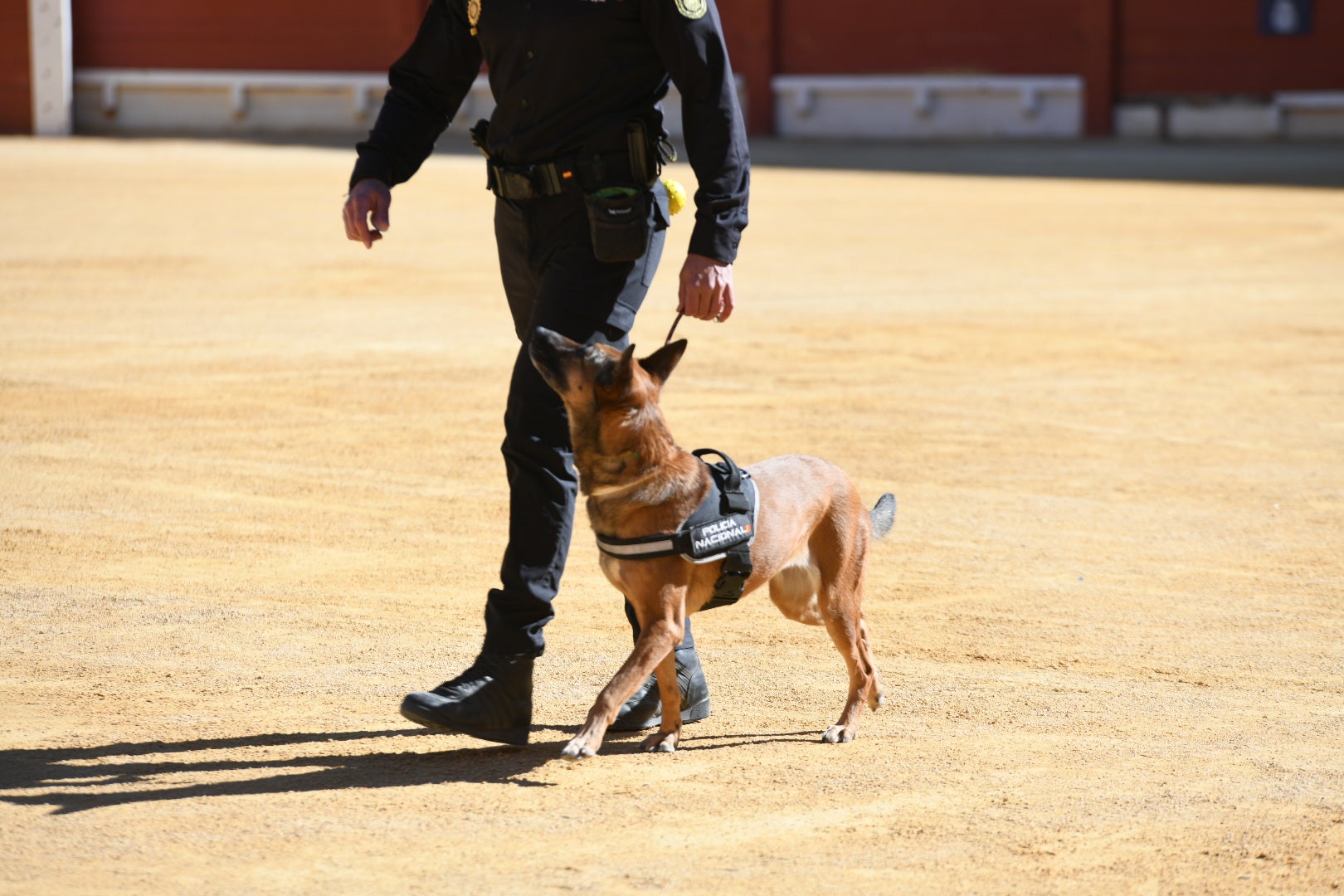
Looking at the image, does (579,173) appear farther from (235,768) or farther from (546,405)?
(235,768)

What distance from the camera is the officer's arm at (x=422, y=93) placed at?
462 centimetres

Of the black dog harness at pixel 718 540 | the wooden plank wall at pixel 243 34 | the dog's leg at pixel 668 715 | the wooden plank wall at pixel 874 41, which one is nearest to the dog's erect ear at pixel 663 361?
the black dog harness at pixel 718 540

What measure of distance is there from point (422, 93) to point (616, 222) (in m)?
0.89

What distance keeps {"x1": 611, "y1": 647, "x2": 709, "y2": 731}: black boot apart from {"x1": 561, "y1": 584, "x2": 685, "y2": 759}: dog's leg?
46 cm

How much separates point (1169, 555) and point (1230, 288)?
27.5ft

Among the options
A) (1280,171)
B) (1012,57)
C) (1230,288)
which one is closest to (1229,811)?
(1230,288)

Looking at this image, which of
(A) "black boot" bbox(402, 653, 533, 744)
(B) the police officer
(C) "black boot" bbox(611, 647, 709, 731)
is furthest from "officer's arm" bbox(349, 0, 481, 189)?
(C) "black boot" bbox(611, 647, 709, 731)

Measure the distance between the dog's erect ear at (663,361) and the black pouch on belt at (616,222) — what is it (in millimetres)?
278

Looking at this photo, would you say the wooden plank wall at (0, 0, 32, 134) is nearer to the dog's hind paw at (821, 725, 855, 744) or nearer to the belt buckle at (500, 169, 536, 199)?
the belt buckle at (500, 169, 536, 199)

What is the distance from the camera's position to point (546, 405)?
167 inches

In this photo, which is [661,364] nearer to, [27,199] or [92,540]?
[92,540]

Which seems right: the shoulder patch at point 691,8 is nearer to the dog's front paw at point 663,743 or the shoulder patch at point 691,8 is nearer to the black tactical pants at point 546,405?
the black tactical pants at point 546,405

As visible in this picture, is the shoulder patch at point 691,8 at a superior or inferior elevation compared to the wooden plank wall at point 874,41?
superior

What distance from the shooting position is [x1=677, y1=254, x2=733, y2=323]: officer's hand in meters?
4.18
